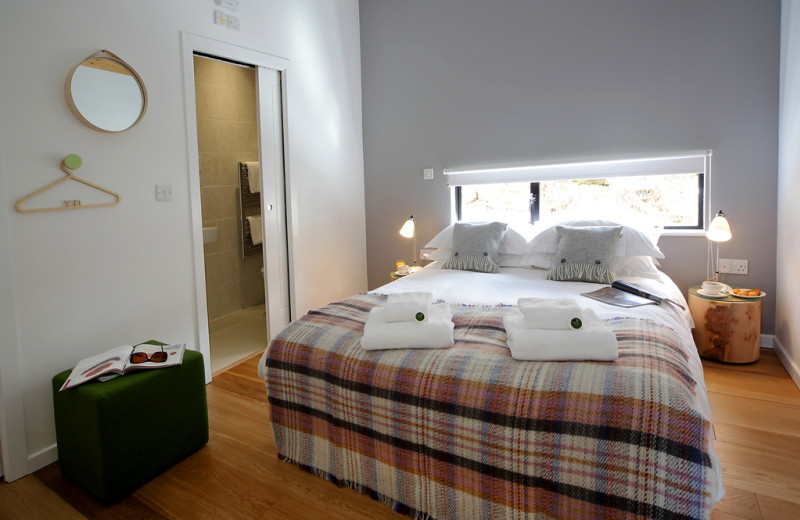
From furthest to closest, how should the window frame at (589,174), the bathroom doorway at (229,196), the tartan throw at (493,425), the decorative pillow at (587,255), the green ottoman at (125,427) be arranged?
the bathroom doorway at (229,196) → the window frame at (589,174) → the decorative pillow at (587,255) → the green ottoman at (125,427) → the tartan throw at (493,425)

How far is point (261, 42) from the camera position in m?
3.36

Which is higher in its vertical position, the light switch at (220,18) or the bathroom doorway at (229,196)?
the light switch at (220,18)

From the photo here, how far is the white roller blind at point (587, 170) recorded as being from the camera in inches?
134

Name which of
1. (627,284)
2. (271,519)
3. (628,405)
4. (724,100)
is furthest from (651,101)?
(271,519)

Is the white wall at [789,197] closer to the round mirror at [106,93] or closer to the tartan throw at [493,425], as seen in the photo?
the tartan throw at [493,425]

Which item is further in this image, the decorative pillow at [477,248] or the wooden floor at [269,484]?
the decorative pillow at [477,248]

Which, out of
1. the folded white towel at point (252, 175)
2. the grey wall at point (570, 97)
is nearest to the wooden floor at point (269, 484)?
the grey wall at point (570, 97)

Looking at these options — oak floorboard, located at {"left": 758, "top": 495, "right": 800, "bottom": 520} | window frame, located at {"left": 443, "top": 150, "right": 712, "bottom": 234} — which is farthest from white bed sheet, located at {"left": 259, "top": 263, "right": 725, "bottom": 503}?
window frame, located at {"left": 443, "top": 150, "right": 712, "bottom": 234}

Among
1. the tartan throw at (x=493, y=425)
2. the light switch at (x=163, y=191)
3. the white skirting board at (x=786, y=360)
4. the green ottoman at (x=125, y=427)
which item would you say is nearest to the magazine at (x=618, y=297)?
the tartan throw at (x=493, y=425)

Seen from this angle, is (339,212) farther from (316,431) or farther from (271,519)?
(271,519)

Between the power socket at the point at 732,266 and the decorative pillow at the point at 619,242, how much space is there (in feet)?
1.58

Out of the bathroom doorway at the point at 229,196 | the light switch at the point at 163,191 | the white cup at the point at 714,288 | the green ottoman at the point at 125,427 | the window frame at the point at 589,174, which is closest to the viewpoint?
the green ottoman at the point at 125,427

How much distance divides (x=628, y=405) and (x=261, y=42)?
124 inches

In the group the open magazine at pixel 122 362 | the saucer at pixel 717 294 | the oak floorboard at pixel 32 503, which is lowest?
the oak floorboard at pixel 32 503
